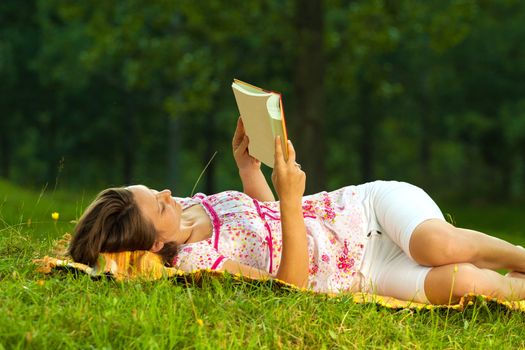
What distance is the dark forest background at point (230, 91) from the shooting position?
44.0 ft

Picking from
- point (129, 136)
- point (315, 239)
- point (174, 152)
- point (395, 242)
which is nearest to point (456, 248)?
point (395, 242)

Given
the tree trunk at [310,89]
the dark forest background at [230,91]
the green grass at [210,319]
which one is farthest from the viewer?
the dark forest background at [230,91]

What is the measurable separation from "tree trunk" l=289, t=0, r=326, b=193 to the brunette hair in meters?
8.34

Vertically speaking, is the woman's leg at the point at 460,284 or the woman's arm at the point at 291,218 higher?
the woman's arm at the point at 291,218

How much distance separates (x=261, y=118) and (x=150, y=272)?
801 mm

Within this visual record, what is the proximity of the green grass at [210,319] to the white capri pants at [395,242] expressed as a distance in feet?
0.75

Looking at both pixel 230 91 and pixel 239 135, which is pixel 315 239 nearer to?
pixel 239 135

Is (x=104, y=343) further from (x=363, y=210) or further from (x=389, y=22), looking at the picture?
(x=389, y=22)

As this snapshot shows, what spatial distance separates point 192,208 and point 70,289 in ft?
2.95

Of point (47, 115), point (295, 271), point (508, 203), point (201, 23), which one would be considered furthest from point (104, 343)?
point (47, 115)

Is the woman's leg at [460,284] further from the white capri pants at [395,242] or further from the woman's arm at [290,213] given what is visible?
the woman's arm at [290,213]

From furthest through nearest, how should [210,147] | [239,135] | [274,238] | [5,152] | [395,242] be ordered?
[5,152], [210,147], [239,135], [395,242], [274,238]

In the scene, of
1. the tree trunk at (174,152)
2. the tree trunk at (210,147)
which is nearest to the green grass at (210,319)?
the tree trunk at (174,152)

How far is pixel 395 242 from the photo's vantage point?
3.88m
